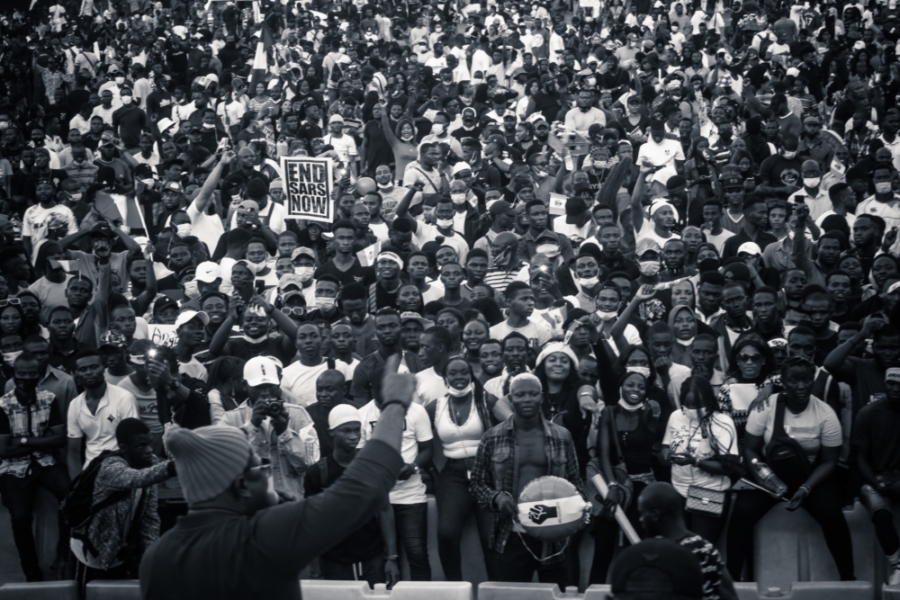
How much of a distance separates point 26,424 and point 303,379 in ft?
7.09

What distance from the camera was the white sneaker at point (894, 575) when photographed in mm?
7395

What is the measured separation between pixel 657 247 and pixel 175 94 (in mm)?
11783

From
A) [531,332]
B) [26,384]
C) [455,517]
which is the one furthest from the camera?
[531,332]

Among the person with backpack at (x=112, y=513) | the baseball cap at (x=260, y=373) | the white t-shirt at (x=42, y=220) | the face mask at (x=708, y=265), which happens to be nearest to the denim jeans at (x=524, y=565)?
the baseball cap at (x=260, y=373)

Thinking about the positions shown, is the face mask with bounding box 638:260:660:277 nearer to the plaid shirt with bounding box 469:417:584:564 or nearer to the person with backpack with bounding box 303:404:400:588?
the plaid shirt with bounding box 469:417:584:564

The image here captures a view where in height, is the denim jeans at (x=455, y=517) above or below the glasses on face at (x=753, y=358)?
below

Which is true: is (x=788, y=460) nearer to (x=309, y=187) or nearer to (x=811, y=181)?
(x=811, y=181)

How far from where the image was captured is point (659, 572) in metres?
3.56

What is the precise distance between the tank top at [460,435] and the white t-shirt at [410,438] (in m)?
0.11

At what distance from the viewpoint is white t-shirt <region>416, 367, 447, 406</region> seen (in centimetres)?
884

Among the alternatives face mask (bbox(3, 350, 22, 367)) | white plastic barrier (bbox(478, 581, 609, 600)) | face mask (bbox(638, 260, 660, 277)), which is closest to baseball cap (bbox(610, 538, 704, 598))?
white plastic barrier (bbox(478, 581, 609, 600))

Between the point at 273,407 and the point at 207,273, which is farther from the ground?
the point at 207,273

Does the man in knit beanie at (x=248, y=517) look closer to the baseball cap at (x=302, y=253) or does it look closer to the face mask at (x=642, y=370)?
the face mask at (x=642, y=370)

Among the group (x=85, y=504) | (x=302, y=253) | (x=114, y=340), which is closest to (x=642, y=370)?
(x=85, y=504)
